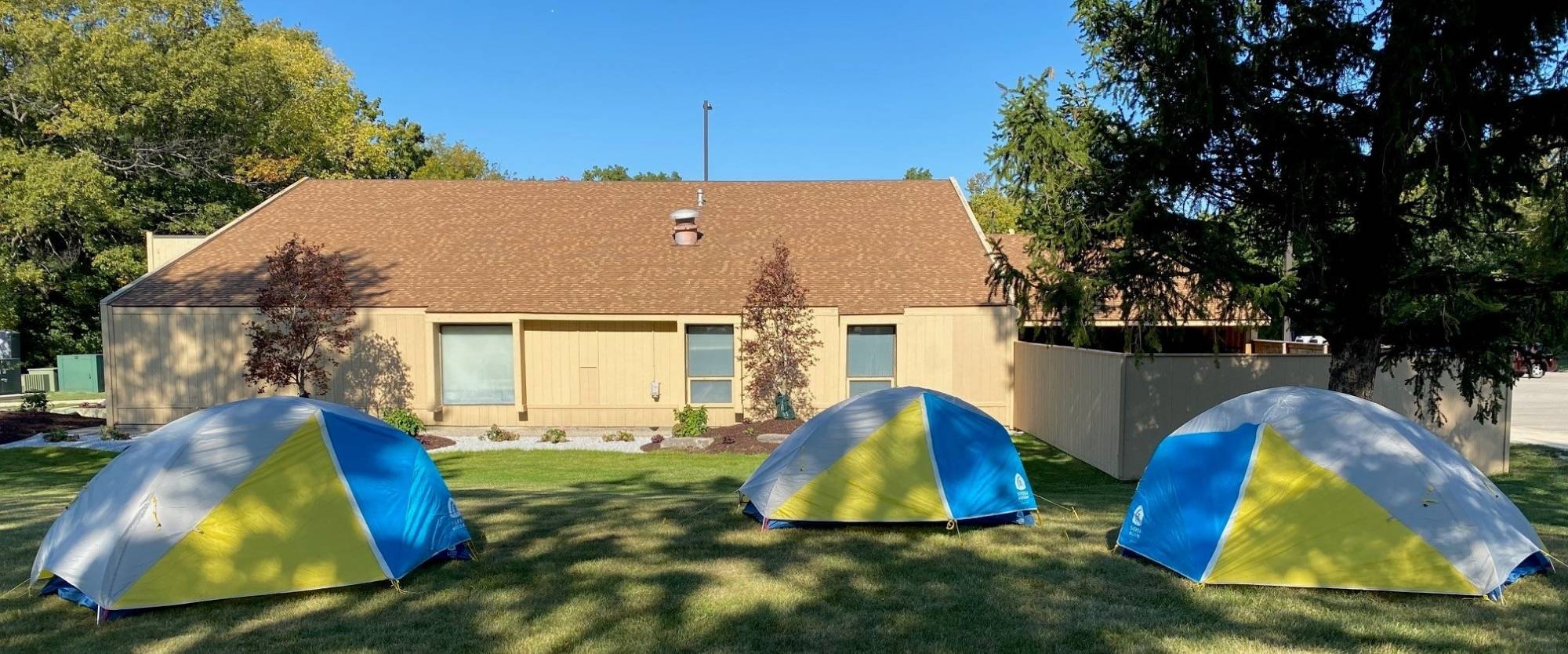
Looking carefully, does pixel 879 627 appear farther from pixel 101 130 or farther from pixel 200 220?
pixel 200 220

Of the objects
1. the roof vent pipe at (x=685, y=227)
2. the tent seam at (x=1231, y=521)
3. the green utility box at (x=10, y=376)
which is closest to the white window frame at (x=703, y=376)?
the roof vent pipe at (x=685, y=227)

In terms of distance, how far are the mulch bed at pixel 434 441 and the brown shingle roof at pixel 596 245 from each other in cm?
268

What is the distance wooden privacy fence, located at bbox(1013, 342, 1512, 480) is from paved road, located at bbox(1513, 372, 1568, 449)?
3.92 meters

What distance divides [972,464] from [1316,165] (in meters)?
5.06

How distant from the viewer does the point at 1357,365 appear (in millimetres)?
10164

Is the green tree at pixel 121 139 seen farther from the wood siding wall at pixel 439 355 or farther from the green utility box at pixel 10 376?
the wood siding wall at pixel 439 355

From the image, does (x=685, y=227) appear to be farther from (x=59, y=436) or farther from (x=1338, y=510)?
(x=1338, y=510)

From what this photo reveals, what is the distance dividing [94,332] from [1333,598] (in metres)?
37.3

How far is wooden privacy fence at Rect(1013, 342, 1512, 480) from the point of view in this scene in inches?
493

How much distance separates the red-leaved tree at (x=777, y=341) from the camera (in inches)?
679

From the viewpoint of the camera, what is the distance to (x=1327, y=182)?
9492 mm

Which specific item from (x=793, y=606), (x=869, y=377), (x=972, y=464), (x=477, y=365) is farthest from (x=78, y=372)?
(x=793, y=606)

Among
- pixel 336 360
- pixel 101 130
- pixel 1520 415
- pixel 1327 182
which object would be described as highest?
pixel 101 130

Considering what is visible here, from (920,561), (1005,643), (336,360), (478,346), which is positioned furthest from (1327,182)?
(336,360)
